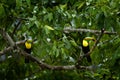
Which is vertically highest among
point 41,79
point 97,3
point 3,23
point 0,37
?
point 97,3

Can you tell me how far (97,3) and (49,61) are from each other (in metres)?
1.94

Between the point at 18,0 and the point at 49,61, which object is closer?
the point at 18,0

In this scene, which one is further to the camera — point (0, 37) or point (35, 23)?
point (0, 37)

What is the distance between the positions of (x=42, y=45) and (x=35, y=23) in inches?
12.9

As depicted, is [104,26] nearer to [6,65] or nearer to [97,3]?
[97,3]

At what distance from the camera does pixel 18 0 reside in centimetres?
289

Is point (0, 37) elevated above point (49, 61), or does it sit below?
above

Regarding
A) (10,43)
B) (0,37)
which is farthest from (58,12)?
(0,37)

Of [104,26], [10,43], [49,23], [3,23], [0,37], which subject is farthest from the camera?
[0,37]

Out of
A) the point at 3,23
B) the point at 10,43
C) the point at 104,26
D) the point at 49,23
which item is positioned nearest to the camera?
the point at 104,26

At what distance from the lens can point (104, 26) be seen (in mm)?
2758

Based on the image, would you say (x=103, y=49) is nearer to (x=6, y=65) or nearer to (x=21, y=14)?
(x=21, y=14)

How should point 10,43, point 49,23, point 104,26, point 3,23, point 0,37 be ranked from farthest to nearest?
point 0,37 < point 10,43 < point 3,23 < point 49,23 < point 104,26

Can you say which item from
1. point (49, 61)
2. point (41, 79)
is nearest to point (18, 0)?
point (41, 79)
